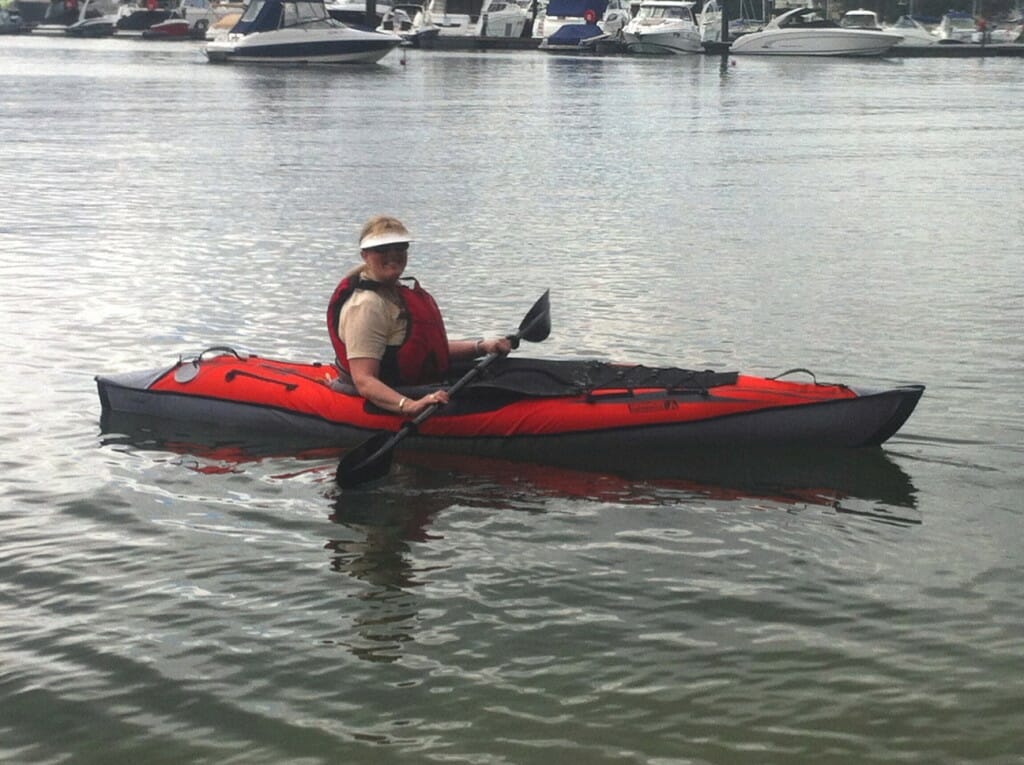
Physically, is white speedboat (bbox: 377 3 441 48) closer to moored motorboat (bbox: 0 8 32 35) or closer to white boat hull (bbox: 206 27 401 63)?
white boat hull (bbox: 206 27 401 63)

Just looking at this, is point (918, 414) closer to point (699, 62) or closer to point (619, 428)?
point (619, 428)

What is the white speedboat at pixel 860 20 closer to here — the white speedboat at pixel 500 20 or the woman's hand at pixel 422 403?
the white speedboat at pixel 500 20

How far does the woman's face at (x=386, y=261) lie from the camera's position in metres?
7.69

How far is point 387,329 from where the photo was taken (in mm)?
7895

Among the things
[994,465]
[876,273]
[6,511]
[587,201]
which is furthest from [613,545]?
[587,201]

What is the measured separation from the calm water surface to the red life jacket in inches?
18.2

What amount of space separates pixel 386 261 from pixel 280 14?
144 feet

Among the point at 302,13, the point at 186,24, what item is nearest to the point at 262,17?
the point at 302,13

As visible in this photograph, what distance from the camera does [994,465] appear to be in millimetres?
8023

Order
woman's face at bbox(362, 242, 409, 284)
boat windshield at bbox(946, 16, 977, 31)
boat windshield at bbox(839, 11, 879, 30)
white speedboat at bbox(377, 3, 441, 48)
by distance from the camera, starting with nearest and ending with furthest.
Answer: woman's face at bbox(362, 242, 409, 284), boat windshield at bbox(839, 11, 879, 30), white speedboat at bbox(377, 3, 441, 48), boat windshield at bbox(946, 16, 977, 31)

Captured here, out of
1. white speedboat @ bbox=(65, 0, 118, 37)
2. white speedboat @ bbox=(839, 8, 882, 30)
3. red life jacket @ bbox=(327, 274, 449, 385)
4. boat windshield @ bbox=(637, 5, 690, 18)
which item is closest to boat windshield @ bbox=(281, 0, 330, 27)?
boat windshield @ bbox=(637, 5, 690, 18)

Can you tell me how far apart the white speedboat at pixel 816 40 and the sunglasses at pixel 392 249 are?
52260mm

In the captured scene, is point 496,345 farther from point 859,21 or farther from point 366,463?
point 859,21

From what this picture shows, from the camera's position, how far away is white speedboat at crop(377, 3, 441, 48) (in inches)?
2486
